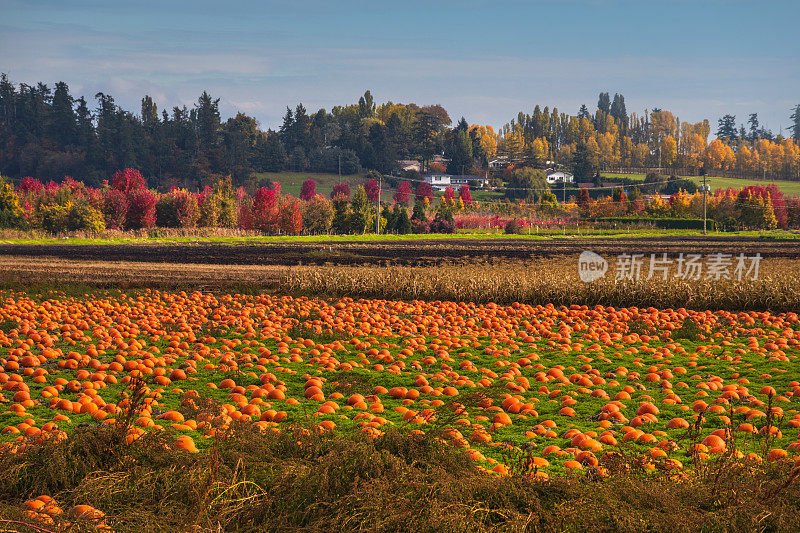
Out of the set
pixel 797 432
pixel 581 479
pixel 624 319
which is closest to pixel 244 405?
pixel 581 479

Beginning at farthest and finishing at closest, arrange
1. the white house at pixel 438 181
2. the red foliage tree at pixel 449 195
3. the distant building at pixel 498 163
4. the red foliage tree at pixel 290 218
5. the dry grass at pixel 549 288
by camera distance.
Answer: the distant building at pixel 498 163, the white house at pixel 438 181, the red foliage tree at pixel 449 195, the red foliage tree at pixel 290 218, the dry grass at pixel 549 288

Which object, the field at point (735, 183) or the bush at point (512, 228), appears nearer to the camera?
the bush at point (512, 228)

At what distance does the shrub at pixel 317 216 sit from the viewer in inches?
2566

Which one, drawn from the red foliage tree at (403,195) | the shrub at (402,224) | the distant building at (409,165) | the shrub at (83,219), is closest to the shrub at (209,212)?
the shrub at (83,219)

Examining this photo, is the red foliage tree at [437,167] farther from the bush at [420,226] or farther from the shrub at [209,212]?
the shrub at [209,212]

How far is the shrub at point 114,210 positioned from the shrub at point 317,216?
17.5 meters

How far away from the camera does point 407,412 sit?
4.93 meters

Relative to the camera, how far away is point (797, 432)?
475 cm

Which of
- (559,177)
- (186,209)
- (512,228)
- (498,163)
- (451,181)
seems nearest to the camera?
(186,209)

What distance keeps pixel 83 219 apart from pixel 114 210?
625 centimetres

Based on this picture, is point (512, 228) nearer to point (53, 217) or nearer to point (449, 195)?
point (449, 195)

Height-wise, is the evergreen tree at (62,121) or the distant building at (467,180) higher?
the evergreen tree at (62,121)

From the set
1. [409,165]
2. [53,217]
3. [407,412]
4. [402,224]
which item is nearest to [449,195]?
[402,224]

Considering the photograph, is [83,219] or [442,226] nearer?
[83,219]
